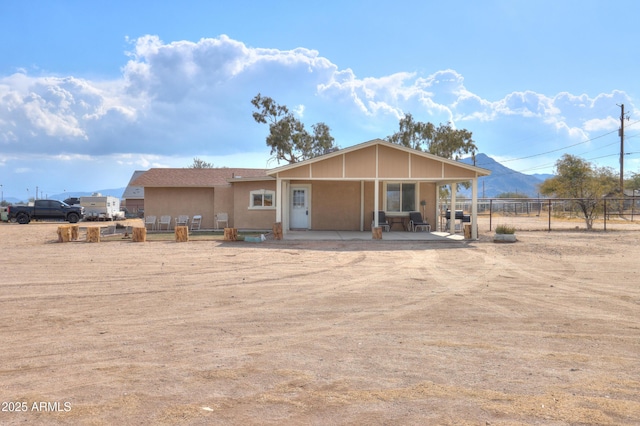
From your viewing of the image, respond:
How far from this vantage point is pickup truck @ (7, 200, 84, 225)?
98.8 feet

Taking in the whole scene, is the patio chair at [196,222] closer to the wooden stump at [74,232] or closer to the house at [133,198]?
the wooden stump at [74,232]

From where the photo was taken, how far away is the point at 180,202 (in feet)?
76.1

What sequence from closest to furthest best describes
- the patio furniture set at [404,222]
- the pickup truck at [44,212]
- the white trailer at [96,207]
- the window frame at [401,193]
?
the patio furniture set at [404,222], the window frame at [401,193], the pickup truck at [44,212], the white trailer at [96,207]

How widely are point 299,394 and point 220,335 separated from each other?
1.87 metres

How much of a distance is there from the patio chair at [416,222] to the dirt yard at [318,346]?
10.2 meters

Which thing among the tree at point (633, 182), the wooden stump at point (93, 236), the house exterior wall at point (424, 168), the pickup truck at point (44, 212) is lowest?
the wooden stump at point (93, 236)

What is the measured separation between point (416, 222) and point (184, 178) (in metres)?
12.1

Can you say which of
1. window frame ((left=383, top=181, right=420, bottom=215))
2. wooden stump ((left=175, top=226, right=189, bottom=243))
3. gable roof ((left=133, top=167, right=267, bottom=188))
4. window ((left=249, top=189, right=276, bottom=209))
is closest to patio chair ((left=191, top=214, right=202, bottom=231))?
gable roof ((left=133, top=167, right=267, bottom=188))

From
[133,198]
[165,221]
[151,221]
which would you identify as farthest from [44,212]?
[133,198]

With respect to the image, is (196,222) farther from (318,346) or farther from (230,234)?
(318,346)

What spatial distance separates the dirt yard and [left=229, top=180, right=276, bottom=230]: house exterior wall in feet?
39.0

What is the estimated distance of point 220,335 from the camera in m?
5.27

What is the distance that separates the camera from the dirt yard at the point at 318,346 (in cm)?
342

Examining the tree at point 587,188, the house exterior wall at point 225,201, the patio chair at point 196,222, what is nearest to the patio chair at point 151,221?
the patio chair at point 196,222
